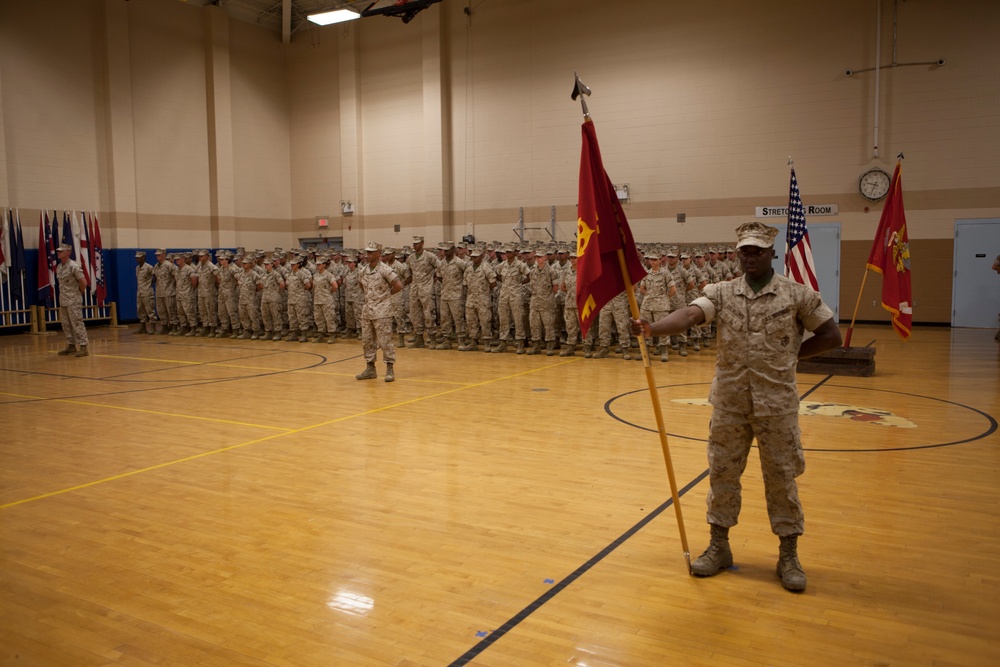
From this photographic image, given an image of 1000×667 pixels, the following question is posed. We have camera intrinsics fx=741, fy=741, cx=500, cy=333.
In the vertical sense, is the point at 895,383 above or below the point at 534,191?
below

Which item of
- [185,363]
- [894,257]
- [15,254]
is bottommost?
[185,363]

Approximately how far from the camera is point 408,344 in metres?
14.6

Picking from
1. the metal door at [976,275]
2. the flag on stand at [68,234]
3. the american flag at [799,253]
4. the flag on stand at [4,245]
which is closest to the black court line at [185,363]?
the flag on stand at [4,245]

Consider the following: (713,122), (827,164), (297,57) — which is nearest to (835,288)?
(827,164)

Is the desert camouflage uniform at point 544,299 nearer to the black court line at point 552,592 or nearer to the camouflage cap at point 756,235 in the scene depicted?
the black court line at point 552,592

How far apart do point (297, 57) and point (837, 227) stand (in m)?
17.1

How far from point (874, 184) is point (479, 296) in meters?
9.43

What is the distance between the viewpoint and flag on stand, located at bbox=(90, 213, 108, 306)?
18.8 metres

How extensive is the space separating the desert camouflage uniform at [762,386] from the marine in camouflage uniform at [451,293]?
10.00 m

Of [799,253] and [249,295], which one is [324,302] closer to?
[249,295]

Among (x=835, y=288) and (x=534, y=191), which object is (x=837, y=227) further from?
(x=534, y=191)

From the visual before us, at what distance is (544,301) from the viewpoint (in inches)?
500

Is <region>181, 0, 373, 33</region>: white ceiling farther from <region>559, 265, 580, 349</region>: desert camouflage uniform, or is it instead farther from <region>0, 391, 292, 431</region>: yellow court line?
<region>0, 391, 292, 431</region>: yellow court line

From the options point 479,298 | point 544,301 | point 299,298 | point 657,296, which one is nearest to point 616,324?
point 657,296
